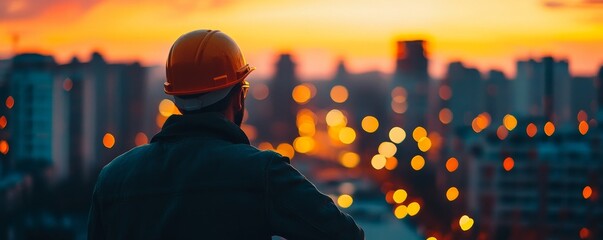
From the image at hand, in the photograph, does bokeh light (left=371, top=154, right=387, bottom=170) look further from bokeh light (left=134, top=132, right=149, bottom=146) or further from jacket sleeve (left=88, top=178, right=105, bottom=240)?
jacket sleeve (left=88, top=178, right=105, bottom=240)

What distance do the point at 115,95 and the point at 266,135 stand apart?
9.91 metres

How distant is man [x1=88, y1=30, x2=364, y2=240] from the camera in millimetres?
1187

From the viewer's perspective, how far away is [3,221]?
11.4m

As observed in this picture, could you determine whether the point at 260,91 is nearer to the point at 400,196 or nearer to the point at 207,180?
the point at 400,196

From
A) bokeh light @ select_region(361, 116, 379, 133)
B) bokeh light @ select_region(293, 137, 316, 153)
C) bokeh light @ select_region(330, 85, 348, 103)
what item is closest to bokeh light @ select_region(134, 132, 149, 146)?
bokeh light @ select_region(293, 137, 316, 153)

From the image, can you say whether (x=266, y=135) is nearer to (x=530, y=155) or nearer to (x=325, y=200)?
Answer: (x=530, y=155)

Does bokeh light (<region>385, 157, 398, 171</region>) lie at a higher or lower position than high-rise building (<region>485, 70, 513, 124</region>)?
lower

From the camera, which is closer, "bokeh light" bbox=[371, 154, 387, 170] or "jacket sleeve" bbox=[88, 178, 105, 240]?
"jacket sleeve" bbox=[88, 178, 105, 240]

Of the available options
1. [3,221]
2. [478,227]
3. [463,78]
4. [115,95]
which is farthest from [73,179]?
[463,78]

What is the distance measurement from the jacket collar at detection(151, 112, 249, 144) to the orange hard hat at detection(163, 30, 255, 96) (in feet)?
0.10

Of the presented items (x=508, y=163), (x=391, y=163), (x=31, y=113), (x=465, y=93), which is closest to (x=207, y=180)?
(x=508, y=163)

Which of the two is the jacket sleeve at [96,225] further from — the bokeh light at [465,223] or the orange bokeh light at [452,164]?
the orange bokeh light at [452,164]

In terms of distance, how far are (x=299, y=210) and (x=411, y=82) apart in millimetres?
30105

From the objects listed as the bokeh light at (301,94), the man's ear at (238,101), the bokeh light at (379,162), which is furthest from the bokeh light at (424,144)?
the man's ear at (238,101)
